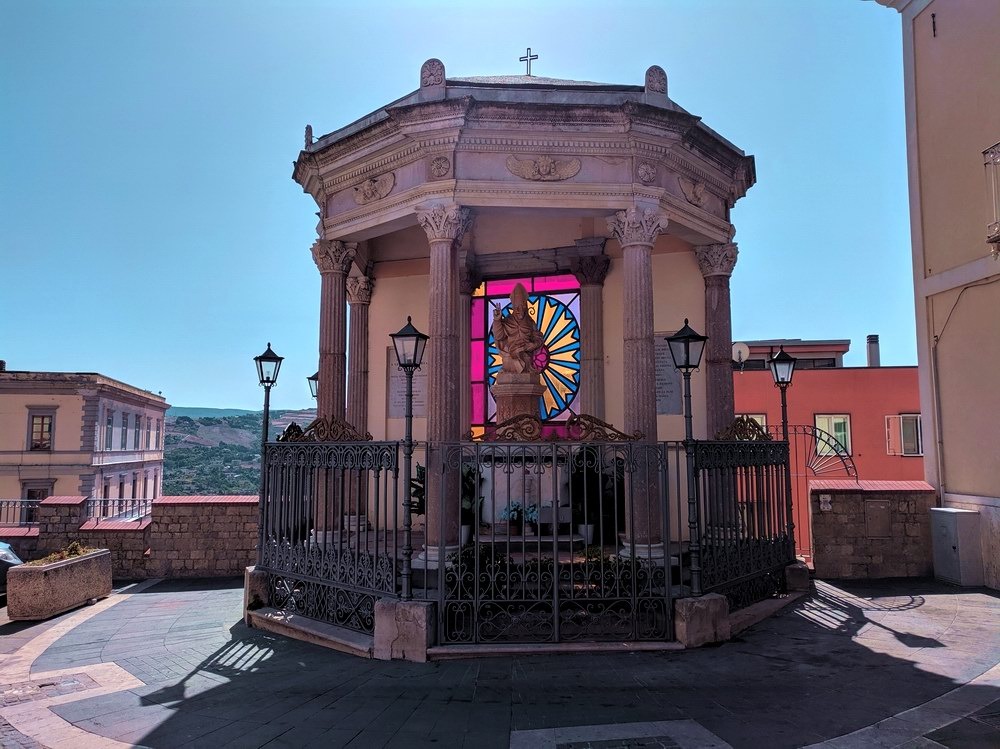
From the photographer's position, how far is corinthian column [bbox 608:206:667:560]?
7989 millimetres

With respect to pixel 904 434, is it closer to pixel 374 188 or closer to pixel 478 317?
pixel 478 317

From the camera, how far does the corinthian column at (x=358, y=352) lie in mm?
11250

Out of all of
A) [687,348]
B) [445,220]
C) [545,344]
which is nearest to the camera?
[687,348]

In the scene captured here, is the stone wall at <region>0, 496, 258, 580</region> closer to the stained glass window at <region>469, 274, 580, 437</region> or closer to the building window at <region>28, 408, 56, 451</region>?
the stained glass window at <region>469, 274, 580, 437</region>

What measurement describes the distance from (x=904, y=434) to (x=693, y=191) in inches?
572

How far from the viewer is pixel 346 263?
34.3 feet

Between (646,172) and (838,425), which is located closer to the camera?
(646,172)

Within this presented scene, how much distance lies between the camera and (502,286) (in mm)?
12711

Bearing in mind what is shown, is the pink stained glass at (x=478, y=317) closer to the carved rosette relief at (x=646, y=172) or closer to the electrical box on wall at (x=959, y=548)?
the carved rosette relief at (x=646, y=172)

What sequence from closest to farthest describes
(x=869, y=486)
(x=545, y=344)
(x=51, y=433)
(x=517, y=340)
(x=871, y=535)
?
1. (x=517, y=340)
2. (x=871, y=535)
3. (x=869, y=486)
4. (x=545, y=344)
5. (x=51, y=433)

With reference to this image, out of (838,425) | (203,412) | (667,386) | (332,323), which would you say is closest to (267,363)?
(332,323)

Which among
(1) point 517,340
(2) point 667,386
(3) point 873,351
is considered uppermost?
(3) point 873,351

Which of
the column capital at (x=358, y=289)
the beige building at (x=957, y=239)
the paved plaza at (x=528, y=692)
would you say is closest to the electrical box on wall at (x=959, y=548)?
the beige building at (x=957, y=239)

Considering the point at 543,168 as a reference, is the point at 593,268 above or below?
below
